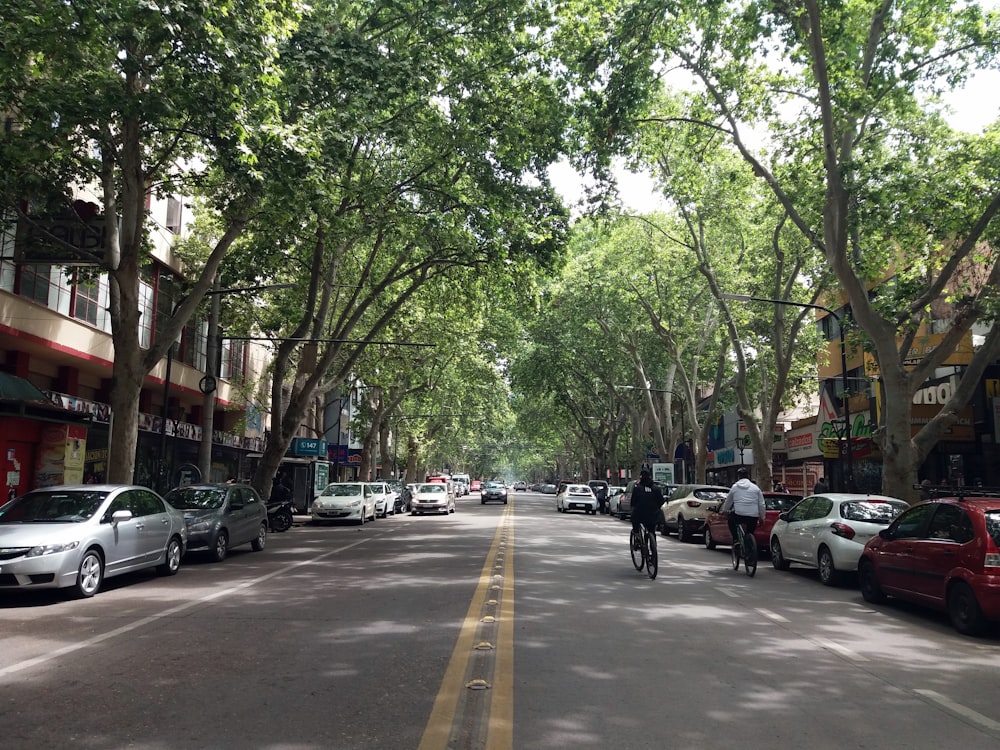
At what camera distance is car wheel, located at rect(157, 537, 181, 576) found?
41.4 ft

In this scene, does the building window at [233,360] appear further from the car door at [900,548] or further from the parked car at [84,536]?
the car door at [900,548]

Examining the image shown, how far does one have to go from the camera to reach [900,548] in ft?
32.9

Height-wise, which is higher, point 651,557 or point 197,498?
point 197,498

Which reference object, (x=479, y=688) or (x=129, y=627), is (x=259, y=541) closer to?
(x=129, y=627)

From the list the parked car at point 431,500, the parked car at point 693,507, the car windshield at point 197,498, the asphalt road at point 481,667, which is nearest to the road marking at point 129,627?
the asphalt road at point 481,667

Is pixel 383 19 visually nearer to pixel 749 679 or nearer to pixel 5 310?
pixel 5 310

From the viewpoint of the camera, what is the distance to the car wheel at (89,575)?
1012 cm

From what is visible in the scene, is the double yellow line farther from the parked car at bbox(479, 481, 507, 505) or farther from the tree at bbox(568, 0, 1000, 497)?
the parked car at bbox(479, 481, 507, 505)

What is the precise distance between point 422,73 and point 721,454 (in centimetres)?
3767

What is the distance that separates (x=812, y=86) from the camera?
17016 millimetres

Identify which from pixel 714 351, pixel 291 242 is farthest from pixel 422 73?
pixel 714 351

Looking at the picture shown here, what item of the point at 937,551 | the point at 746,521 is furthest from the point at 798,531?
the point at 937,551

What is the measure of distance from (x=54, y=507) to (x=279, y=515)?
13.4 meters

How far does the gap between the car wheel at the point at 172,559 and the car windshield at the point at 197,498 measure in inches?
93.2
